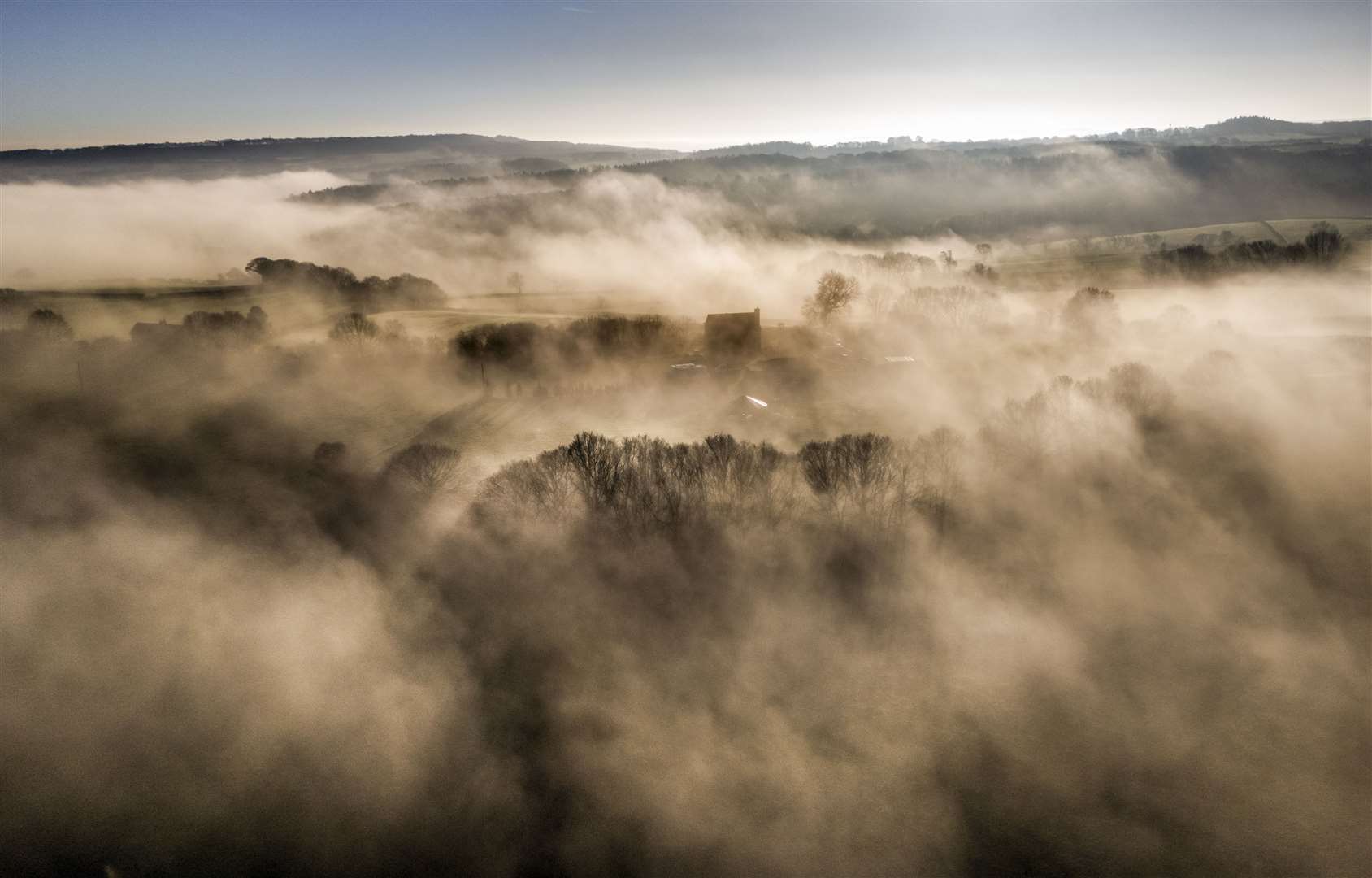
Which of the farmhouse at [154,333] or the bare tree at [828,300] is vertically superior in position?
the bare tree at [828,300]

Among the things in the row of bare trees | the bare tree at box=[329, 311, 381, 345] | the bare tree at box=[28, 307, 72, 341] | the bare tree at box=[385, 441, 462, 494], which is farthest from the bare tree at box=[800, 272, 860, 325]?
the bare tree at box=[28, 307, 72, 341]

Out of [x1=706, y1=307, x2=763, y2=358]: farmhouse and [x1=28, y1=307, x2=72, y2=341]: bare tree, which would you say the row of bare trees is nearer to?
[x1=706, y1=307, x2=763, y2=358]: farmhouse

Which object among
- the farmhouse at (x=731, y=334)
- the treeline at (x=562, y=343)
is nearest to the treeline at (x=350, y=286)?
the treeline at (x=562, y=343)

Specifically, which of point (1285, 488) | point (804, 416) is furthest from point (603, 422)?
point (1285, 488)

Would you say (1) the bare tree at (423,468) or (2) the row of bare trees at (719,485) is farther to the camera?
(1) the bare tree at (423,468)

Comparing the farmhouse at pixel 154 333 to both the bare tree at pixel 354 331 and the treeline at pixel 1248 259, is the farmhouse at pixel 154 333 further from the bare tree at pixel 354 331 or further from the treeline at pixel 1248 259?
the treeline at pixel 1248 259

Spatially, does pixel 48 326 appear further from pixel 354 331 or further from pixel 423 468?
pixel 423 468

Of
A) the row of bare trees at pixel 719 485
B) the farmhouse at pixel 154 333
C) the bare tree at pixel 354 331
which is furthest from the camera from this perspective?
the bare tree at pixel 354 331
